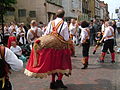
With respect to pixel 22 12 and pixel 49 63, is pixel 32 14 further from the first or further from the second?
pixel 49 63

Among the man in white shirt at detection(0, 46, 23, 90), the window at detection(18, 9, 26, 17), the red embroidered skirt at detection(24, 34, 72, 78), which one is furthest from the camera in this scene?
the window at detection(18, 9, 26, 17)

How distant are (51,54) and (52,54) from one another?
28 millimetres

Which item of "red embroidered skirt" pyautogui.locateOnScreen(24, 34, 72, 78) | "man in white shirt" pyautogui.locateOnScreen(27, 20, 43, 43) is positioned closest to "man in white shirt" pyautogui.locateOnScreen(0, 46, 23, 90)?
"red embroidered skirt" pyautogui.locateOnScreen(24, 34, 72, 78)

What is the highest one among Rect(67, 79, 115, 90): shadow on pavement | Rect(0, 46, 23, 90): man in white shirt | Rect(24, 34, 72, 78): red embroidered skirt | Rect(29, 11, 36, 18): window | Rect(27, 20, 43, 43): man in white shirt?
Rect(29, 11, 36, 18): window

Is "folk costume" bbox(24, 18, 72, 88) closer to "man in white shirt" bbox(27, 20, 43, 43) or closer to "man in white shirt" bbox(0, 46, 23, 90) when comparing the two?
"man in white shirt" bbox(0, 46, 23, 90)

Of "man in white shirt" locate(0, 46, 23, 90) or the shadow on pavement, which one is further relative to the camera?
the shadow on pavement

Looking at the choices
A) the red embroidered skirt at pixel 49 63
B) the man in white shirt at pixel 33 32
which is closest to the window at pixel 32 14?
the man in white shirt at pixel 33 32

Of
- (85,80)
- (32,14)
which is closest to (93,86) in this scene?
(85,80)

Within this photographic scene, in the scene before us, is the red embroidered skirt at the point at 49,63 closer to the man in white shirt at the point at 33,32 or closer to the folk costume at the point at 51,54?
the folk costume at the point at 51,54

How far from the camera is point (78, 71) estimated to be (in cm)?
823

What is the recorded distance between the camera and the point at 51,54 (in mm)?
5738

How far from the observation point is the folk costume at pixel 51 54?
5.67m

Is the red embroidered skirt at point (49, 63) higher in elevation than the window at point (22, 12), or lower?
lower

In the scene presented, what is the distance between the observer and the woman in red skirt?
18.6ft
